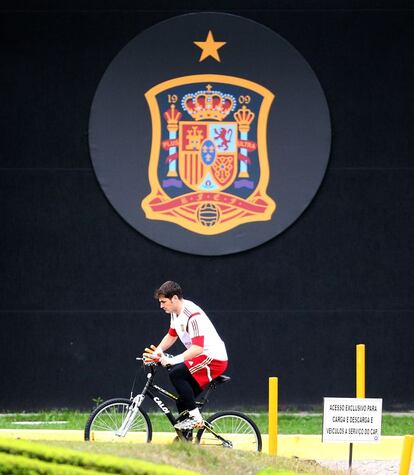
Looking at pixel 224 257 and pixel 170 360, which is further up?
pixel 224 257

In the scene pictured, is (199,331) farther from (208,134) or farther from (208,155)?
(208,134)

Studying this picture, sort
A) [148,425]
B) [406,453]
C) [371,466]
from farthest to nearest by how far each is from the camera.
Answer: [371,466]
[148,425]
[406,453]

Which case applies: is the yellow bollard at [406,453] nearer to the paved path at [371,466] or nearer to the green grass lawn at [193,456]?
the green grass lawn at [193,456]

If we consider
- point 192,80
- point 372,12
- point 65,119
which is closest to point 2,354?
point 65,119

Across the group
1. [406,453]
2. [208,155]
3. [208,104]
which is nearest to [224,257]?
[208,155]

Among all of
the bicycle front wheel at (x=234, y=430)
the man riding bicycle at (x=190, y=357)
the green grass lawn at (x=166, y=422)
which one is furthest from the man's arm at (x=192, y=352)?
the green grass lawn at (x=166, y=422)

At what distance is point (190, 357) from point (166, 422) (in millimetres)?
3446

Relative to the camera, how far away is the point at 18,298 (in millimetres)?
15375

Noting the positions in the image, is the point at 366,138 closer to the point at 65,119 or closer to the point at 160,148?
the point at 160,148

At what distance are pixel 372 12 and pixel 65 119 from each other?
12.4ft

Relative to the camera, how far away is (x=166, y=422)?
14617 millimetres

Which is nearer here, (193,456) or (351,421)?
(193,456)

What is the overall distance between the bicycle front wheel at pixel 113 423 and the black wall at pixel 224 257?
367 centimetres

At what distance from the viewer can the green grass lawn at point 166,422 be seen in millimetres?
14195
